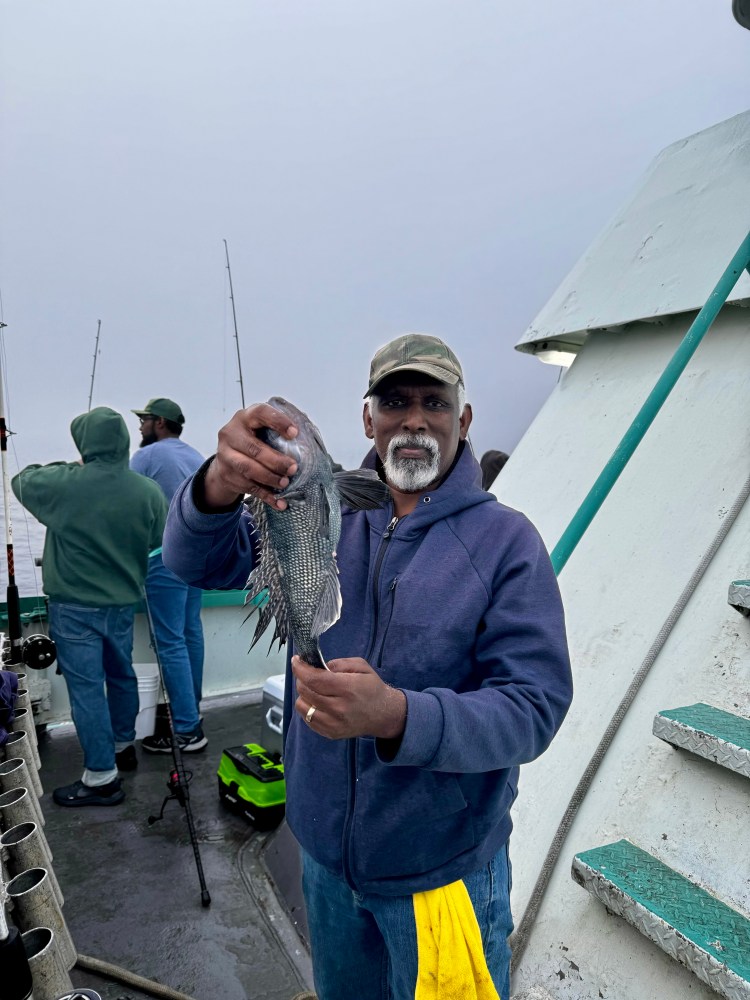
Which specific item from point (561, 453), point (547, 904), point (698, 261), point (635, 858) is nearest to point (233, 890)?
point (547, 904)

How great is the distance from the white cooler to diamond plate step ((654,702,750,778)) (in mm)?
2500

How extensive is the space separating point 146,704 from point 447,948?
3980 millimetres

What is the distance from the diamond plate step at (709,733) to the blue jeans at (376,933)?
0.67 m

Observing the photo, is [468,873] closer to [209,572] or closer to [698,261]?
[209,572]

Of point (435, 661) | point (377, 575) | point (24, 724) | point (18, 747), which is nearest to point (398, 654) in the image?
point (435, 661)

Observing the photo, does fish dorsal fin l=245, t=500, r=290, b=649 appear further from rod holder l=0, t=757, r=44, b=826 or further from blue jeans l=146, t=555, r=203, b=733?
blue jeans l=146, t=555, r=203, b=733

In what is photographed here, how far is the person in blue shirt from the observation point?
15.7 ft

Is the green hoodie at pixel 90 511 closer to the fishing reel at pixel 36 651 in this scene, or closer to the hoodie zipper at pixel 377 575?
the fishing reel at pixel 36 651

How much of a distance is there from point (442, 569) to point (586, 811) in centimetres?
128

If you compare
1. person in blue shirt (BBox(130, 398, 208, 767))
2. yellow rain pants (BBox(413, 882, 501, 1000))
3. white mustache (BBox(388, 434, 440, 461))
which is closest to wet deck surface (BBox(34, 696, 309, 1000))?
person in blue shirt (BBox(130, 398, 208, 767))

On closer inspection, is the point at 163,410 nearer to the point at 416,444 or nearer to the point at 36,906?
the point at 36,906

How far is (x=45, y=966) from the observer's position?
1796 mm

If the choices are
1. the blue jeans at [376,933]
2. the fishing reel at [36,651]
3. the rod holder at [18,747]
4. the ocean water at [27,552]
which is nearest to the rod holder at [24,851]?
the rod holder at [18,747]

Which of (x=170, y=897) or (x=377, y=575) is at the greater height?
(x=377, y=575)
